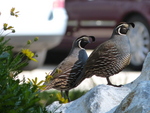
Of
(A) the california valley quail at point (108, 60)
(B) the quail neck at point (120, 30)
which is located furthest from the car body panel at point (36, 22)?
(A) the california valley quail at point (108, 60)

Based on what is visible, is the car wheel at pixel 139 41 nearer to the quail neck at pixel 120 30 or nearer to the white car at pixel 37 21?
the white car at pixel 37 21

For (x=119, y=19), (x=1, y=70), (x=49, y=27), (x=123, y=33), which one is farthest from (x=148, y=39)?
(x=1, y=70)

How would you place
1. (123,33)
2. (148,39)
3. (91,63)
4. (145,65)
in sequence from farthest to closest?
(148,39), (123,33), (91,63), (145,65)

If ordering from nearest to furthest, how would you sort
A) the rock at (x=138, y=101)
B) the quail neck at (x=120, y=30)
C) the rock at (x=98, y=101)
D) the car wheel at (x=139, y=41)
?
1. the rock at (x=138, y=101)
2. the rock at (x=98, y=101)
3. the quail neck at (x=120, y=30)
4. the car wheel at (x=139, y=41)

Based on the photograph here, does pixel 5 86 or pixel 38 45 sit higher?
pixel 5 86

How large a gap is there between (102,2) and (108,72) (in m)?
7.41

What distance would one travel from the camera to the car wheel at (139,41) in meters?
11.5

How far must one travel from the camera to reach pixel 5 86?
3.09 meters

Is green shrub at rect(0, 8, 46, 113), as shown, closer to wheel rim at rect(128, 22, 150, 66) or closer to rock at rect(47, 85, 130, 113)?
rock at rect(47, 85, 130, 113)

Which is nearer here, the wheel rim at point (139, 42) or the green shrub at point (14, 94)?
the green shrub at point (14, 94)

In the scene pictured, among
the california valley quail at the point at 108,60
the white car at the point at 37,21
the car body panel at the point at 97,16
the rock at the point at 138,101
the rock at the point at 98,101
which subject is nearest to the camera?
the rock at the point at 138,101

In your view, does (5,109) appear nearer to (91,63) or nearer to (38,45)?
(91,63)

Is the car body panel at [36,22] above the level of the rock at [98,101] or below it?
below

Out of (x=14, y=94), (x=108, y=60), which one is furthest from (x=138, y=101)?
(x=108, y=60)
